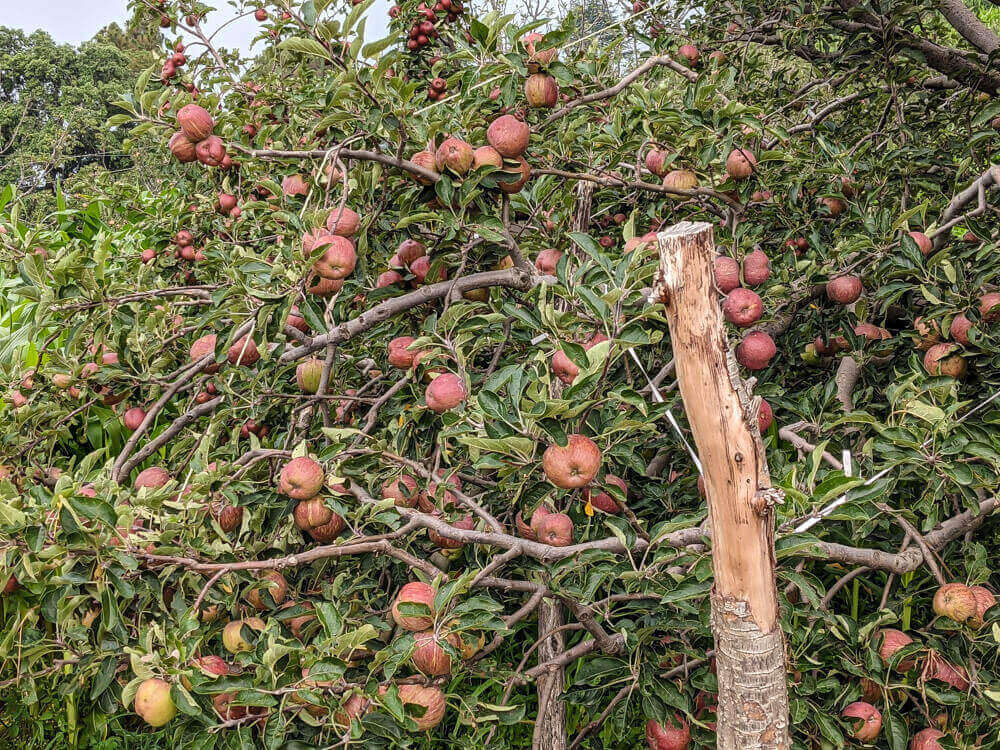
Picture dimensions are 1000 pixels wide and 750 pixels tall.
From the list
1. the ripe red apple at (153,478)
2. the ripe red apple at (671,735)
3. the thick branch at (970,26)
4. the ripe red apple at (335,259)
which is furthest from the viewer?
the thick branch at (970,26)

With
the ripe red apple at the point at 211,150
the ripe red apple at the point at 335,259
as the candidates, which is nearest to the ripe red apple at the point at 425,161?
the ripe red apple at the point at 335,259

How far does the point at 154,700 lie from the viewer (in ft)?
4.22

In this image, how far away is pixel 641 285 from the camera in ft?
4.93

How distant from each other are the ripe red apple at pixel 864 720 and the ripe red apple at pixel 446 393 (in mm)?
966

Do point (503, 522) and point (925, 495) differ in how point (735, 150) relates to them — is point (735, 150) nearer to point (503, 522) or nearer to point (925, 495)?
point (925, 495)

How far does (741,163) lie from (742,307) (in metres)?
0.39

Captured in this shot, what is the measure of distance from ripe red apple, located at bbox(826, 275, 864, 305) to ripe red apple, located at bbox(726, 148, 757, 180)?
13.7 inches

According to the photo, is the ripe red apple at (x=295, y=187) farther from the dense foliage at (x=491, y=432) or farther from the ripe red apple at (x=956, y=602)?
the ripe red apple at (x=956, y=602)

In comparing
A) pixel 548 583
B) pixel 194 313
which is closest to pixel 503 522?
pixel 548 583

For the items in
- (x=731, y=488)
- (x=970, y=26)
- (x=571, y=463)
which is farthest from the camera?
(x=970, y=26)

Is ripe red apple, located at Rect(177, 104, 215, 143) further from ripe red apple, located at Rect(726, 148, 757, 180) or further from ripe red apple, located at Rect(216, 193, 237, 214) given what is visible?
Result: ripe red apple, located at Rect(726, 148, 757, 180)

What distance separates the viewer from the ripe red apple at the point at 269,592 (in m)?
1.48

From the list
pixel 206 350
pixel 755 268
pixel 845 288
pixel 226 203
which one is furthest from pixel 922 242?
pixel 226 203

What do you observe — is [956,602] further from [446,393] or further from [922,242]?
[446,393]
